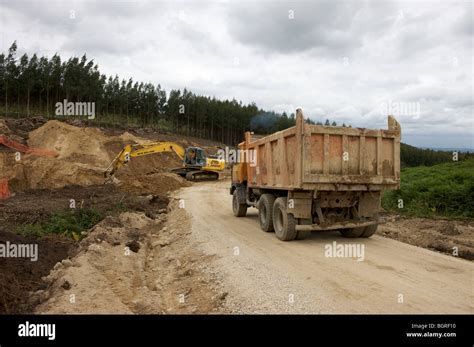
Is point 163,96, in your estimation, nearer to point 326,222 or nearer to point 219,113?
point 219,113

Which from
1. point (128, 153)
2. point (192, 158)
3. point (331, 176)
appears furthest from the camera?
point (192, 158)

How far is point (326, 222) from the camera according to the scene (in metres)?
9.20

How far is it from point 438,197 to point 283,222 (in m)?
8.34

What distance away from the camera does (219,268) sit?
24.6 ft

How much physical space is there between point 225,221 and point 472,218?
8.14m

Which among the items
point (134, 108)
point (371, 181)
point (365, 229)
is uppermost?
point (134, 108)

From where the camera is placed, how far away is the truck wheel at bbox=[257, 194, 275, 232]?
10.6 meters

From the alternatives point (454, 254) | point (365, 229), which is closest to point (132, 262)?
point (365, 229)

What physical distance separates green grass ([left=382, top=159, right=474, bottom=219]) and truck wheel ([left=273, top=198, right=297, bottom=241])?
622 cm

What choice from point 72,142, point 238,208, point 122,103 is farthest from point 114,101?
point 238,208

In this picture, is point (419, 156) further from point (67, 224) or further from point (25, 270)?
point (25, 270)

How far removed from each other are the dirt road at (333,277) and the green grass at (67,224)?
11.0ft

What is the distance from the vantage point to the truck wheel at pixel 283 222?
9.23m
